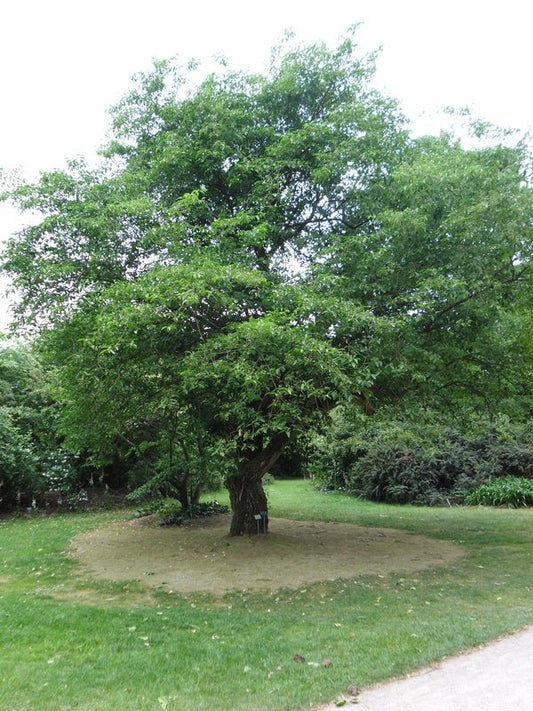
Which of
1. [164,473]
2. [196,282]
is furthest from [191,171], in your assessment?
[164,473]

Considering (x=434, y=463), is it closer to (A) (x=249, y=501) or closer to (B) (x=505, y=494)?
(B) (x=505, y=494)

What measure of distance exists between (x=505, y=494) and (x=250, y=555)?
30.6 feet

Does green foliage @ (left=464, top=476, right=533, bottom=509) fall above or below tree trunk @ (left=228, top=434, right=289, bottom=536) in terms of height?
below

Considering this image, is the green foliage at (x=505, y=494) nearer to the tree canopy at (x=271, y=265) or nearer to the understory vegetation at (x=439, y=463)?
the understory vegetation at (x=439, y=463)

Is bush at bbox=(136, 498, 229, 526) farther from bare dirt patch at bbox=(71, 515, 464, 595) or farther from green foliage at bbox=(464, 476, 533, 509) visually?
green foliage at bbox=(464, 476, 533, 509)

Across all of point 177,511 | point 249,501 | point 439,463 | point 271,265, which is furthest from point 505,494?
point 271,265

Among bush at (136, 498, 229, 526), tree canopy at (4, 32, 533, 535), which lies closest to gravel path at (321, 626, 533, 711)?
tree canopy at (4, 32, 533, 535)

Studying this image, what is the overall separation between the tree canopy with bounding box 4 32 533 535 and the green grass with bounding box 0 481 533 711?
208 cm

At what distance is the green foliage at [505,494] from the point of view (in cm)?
1459

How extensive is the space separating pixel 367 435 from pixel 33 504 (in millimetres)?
11353

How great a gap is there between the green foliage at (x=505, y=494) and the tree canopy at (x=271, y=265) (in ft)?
19.7

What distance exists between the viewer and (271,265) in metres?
8.78

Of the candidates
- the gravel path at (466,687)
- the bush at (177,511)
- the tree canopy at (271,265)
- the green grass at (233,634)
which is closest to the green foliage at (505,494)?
the tree canopy at (271,265)

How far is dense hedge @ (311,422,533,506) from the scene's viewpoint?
16.4m
